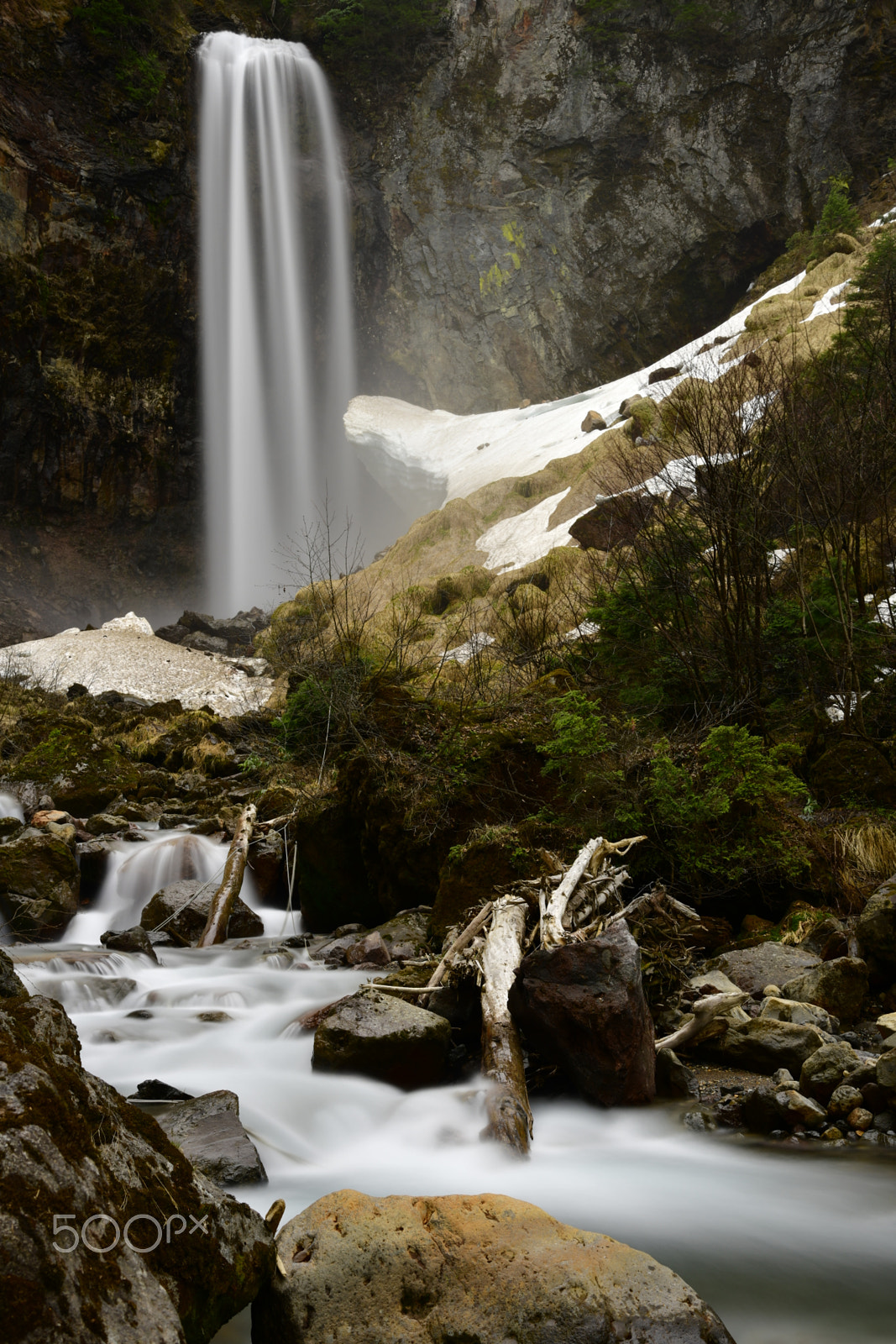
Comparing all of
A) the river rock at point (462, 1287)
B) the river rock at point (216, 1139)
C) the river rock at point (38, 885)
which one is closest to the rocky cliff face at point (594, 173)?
the river rock at point (38, 885)

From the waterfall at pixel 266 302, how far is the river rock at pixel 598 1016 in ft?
118

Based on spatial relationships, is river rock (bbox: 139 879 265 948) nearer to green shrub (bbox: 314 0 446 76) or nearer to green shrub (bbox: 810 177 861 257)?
green shrub (bbox: 810 177 861 257)

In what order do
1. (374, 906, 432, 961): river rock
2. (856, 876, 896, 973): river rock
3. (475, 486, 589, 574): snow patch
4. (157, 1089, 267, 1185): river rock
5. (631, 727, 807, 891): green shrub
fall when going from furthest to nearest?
(475, 486, 589, 574): snow patch < (374, 906, 432, 961): river rock < (631, 727, 807, 891): green shrub < (856, 876, 896, 973): river rock < (157, 1089, 267, 1185): river rock

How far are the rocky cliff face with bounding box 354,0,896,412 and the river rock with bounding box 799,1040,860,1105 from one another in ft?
126

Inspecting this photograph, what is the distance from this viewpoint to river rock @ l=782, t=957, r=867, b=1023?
421cm

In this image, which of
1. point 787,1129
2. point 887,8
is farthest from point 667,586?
point 887,8

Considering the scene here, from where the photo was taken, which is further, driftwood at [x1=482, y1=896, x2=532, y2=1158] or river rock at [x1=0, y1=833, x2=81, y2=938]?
river rock at [x1=0, y1=833, x2=81, y2=938]

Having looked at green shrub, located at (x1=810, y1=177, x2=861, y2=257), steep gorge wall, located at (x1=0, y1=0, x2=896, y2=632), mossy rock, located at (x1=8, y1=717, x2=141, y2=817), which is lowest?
mossy rock, located at (x1=8, y1=717, x2=141, y2=817)

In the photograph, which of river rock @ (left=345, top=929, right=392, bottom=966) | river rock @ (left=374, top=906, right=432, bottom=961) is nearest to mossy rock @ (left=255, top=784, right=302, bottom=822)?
river rock @ (left=374, top=906, right=432, bottom=961)

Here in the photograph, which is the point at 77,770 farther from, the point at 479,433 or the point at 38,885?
the point at 479,433

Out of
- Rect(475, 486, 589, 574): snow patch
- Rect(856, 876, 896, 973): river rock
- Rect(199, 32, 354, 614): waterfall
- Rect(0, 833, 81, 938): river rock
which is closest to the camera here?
Rect(856, 876, 896, 973): river rock

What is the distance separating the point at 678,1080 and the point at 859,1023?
1071 mm

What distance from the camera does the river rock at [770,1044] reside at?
12.2ft

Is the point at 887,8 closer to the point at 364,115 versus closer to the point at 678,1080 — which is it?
the point at 364,115
